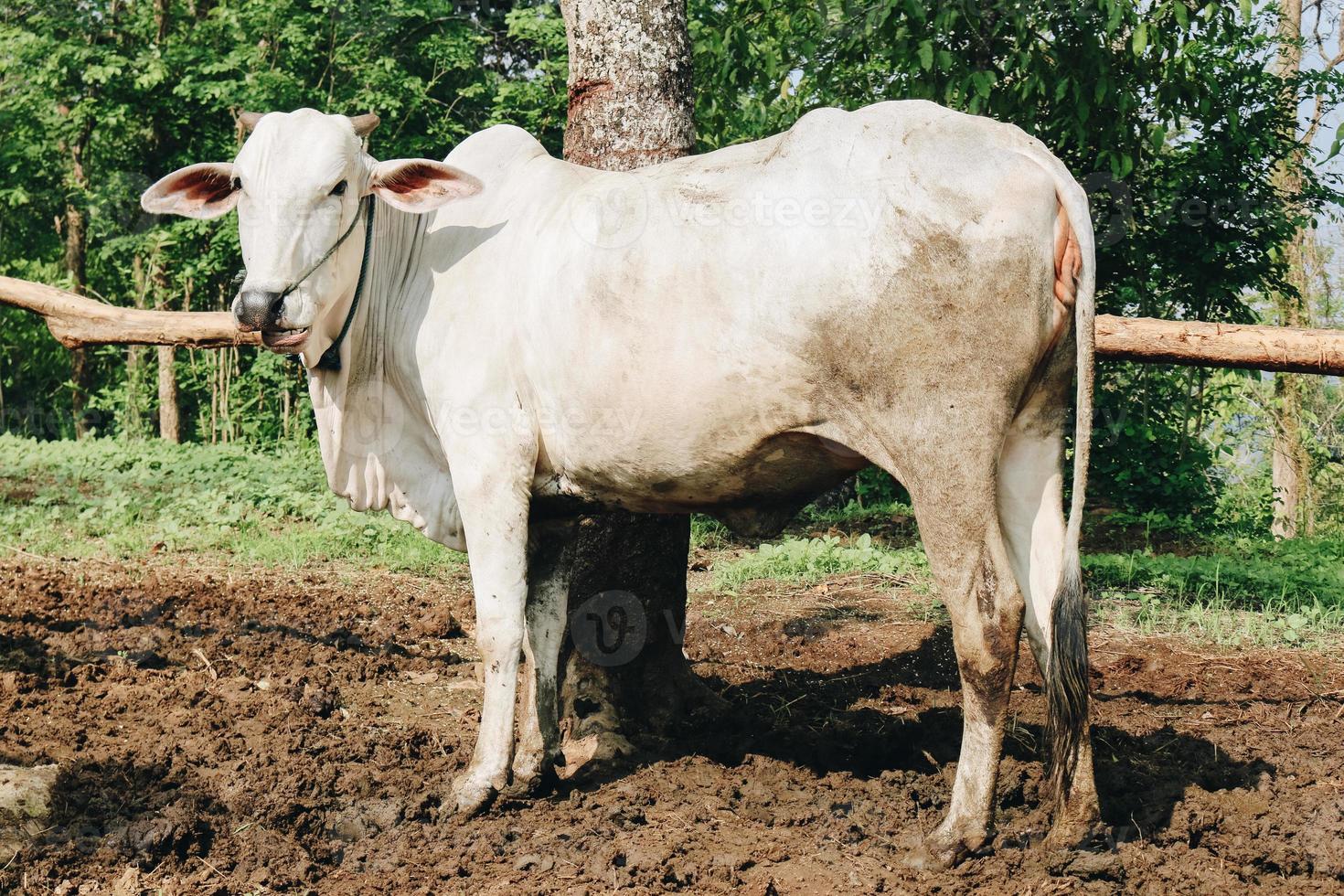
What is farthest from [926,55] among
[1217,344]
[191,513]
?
[191,513]

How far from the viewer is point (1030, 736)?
439cm

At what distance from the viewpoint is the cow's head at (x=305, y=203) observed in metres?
3.85

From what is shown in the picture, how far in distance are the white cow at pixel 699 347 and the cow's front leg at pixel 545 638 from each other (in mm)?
10

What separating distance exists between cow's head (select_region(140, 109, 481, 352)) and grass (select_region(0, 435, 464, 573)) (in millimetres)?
3915

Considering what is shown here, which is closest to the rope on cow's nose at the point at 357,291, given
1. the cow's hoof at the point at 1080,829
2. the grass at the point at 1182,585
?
the cow's hoof at the point at 1080,829

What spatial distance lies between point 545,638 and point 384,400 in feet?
3.40

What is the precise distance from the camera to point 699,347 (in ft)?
11.5

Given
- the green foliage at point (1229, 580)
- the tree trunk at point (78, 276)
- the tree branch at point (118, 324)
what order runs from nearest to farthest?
the tree branch at point (118, 324) < the green foliage at point (1229, 580) < the tree trunk at point (78, 276)

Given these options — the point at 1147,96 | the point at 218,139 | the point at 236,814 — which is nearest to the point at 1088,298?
the point at 236,814

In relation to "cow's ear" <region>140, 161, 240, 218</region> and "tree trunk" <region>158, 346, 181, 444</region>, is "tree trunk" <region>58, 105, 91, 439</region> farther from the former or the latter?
"cow's ear" <region>140, 161, 240, 218</region>

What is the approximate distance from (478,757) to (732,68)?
534 cm

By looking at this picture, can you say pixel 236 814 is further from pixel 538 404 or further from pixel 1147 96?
pixel 1147 96

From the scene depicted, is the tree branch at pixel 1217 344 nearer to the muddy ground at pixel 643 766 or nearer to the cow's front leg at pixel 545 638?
the cow's front leg at pixel 545 638

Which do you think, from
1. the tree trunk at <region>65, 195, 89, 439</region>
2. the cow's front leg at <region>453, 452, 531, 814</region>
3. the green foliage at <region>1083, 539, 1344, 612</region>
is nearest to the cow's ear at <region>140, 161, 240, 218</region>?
the cow's front leg at <region>453, 452, 531, 814</region>
